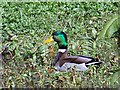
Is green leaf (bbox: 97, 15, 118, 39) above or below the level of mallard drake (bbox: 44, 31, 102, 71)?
above

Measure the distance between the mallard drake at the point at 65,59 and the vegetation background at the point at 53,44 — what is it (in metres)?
0.06

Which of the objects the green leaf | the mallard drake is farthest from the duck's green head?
the green leaf

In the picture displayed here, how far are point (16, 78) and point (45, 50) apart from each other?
1.76 feet

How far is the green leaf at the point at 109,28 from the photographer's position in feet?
15.2

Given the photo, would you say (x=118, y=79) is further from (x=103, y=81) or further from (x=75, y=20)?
(x=75, y=20)

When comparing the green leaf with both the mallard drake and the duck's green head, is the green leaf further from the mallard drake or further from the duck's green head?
the duck's green head

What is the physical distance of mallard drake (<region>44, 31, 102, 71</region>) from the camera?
4.68 m

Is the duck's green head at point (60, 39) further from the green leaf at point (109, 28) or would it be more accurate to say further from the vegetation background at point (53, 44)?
the green leaf at point (109, 28)

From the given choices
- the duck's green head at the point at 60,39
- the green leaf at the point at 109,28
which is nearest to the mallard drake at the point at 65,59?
the duck's green head at the point at 60,39

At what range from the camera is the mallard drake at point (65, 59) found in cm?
468

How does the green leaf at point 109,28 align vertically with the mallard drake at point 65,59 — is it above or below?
above

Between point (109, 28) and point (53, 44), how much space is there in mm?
775

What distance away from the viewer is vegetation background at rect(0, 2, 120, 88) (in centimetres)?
467

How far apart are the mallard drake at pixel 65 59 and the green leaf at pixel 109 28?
0.35 meters
